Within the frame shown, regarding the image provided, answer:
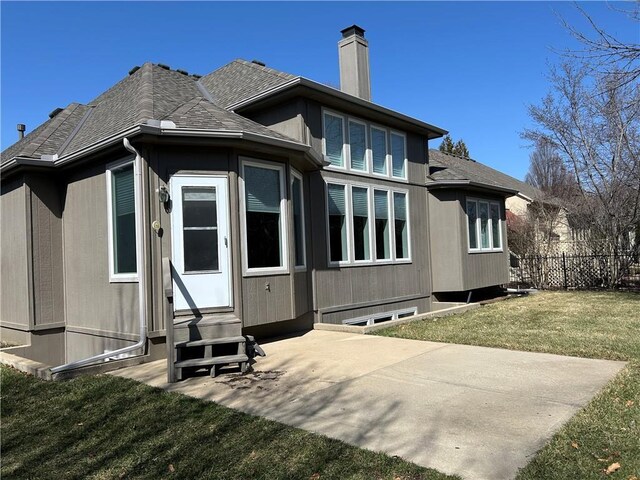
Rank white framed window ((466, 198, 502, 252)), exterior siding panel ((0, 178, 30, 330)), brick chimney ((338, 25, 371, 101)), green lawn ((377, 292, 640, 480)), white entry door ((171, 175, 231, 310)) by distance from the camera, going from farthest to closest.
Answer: white framed window ((466, 198, 502, 252)) → brick chimney ((338, 25, 371, 101)) → exterior siding panel ((0, 178, 30, 330)) → white entry door ((171, 175, 231, 310)) → green lawn ((377, 292, 640, 480))

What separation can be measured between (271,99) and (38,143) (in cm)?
461

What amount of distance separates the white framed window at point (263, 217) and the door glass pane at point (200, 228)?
471 millimetres

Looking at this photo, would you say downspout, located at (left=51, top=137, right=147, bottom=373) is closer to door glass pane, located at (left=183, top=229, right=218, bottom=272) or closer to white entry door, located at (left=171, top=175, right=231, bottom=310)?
white entry door, located at (left=171, top=175, right=231, bottom=310)

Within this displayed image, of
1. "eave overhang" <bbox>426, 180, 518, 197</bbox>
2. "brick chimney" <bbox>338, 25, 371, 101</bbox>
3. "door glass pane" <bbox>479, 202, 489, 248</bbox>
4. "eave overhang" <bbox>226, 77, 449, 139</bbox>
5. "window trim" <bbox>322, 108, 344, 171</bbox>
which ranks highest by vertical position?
"brick chimney" <bbox>338, 25, 371, 101</bbox>

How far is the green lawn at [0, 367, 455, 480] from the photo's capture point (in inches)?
140

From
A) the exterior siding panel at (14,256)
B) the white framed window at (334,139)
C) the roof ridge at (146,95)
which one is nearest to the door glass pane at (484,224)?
the white framed window at (334,139)

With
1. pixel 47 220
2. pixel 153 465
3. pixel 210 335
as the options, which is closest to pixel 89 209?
pixel 47 220

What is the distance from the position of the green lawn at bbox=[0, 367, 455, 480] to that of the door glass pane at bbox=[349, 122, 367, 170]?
7.34 m

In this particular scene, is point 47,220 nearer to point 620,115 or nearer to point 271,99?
point 271,99

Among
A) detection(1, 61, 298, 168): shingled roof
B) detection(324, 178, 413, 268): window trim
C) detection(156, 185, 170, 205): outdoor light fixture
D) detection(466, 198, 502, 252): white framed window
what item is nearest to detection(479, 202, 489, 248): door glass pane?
detection(466, 198, 502, 252): white framed window

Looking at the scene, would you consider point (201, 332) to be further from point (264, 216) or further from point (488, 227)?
point (488, 227)

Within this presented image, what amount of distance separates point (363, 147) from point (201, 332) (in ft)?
22.2

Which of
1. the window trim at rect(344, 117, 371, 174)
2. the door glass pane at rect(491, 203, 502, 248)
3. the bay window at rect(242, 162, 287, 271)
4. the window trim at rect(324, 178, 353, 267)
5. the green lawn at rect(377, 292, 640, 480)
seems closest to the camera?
the green lawn at rect(377, 292, 640, 480)

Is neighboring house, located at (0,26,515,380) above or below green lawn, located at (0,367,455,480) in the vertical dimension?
above
